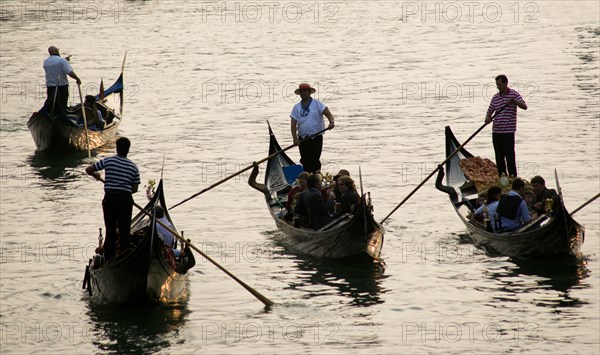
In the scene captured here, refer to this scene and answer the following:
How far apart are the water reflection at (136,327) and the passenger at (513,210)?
286cm

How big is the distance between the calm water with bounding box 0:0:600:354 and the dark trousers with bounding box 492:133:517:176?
809mm

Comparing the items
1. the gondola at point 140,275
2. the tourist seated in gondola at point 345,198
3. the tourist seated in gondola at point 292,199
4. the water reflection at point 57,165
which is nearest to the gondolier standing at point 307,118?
the tourist seated in gondola at point 292,199

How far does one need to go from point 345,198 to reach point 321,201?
21 centimetres

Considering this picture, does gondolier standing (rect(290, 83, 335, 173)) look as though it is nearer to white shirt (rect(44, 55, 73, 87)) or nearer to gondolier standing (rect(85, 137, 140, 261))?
gondolier standing (rect(85, 137, 140, 261))

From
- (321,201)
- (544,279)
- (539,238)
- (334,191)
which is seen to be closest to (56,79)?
(334,191)

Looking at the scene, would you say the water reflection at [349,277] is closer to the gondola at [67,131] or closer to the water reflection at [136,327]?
the water reflection at [136,327]

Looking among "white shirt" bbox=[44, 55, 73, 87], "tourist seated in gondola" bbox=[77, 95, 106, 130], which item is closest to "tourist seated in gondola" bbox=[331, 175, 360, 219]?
"white shirt" bbox=[44, 55, 73, 87]

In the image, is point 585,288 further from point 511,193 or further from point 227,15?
point 227,15

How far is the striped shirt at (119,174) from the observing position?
9547 mm

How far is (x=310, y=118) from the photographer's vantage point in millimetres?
12242

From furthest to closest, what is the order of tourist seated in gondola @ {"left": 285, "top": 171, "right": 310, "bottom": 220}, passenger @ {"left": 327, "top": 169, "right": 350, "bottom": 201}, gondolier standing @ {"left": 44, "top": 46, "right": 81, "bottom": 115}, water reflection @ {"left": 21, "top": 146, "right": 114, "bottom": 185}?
gondolier standing @ {"left": 44, "top": 46, "right": 81, "bottom": 115}
water reflection @ {"left": 21, "top": 146, "right": 114, "bottom": 185}
tourist seated in gondola @ {"left": 285, "top": 171, "right": 310, "bottom": 220}
passenger @ {"left": 327, "top": 169, "right": 350, "bottom": 201}

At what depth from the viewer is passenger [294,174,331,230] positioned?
11.0 meters

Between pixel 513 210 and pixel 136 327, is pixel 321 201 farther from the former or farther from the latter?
pixel 136 327

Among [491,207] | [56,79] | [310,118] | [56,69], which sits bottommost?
[491,207]
